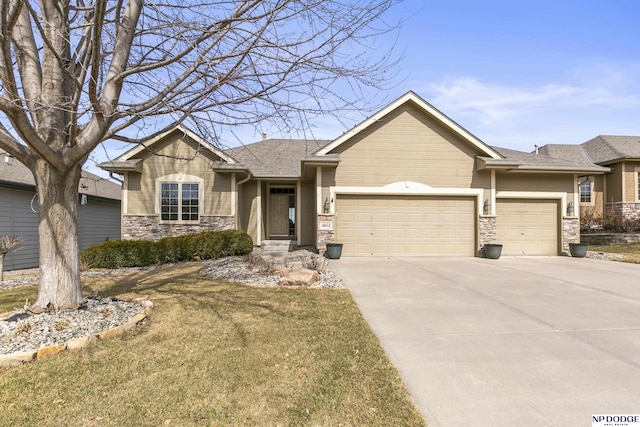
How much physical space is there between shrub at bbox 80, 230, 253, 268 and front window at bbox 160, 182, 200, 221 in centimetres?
219

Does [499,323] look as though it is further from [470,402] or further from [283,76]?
[283,76]

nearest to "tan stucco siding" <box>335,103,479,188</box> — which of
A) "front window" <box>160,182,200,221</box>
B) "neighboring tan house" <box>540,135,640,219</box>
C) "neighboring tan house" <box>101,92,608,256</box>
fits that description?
"neighboring tan house" <box>101,92,608,256</box>

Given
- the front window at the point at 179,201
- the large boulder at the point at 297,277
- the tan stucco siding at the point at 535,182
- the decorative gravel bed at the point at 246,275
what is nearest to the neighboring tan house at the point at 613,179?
the tan stucco siding at the point at 535,182

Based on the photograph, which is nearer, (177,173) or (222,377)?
(222,377)

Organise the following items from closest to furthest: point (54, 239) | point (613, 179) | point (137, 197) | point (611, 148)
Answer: point (54, 239) < point (137, 197) < point (613, 179) < point (611, 148)

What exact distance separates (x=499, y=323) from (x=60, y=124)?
696 cm

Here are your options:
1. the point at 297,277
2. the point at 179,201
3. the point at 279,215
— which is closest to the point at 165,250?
the point at 179,201

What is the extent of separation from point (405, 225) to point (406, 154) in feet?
8.70

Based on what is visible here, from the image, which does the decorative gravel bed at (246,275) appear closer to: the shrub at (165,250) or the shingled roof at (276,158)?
the shrub at (165,250)

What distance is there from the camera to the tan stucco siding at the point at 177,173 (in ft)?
42.8

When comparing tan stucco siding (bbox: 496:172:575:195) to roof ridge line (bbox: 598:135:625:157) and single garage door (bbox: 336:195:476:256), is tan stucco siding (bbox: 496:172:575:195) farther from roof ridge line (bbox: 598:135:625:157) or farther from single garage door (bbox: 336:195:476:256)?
roof ridge line (bbox: 598:135:625:157)

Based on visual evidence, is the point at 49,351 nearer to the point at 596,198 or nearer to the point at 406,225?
the point at 406,225

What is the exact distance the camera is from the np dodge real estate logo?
8.82 feet

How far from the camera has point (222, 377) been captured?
332 centimetres
